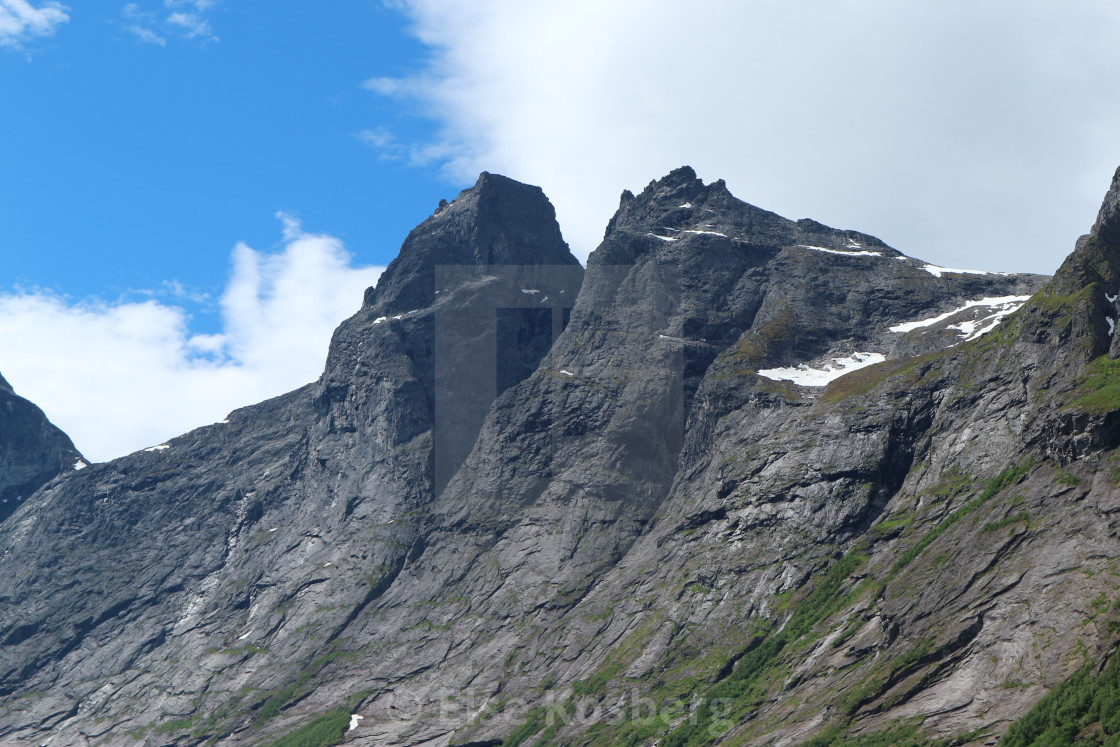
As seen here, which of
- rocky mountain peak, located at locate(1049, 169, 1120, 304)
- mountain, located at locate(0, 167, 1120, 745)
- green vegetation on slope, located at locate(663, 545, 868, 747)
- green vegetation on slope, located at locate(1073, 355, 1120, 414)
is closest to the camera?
mountain, located at locate(0, 167, 1120, 745)

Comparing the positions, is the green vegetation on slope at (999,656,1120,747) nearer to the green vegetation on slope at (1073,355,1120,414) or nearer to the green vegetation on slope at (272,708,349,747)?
the green vegetation on slope at (1073,355,1120,414)

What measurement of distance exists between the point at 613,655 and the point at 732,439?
3820cm

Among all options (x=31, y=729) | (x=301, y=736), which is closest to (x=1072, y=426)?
(x=301, y=736)

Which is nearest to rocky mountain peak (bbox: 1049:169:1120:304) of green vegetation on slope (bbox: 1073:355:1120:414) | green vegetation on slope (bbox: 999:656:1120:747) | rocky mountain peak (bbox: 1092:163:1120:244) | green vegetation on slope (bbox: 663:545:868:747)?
rocky mountain peak (bbox: 1092:163:1120:244)

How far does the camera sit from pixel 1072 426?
11275 centimetres

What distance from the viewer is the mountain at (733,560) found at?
104812 mm

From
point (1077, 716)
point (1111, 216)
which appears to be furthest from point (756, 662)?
point (1111, 216)

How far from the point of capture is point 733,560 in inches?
5827

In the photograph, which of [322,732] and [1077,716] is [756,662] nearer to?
[1077,716]

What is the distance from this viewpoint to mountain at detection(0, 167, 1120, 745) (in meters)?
105

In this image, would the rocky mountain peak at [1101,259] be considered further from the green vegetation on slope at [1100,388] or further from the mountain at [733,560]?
the green vegetation on slope at [1100,388]

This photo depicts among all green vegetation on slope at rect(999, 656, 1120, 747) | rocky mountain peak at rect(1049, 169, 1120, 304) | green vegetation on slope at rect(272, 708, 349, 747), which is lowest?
green vegetation on slope at rect(272, 708, 349, 747)

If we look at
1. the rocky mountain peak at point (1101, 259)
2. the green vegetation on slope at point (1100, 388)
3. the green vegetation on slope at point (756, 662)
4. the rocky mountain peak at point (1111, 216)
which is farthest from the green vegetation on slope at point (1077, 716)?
the rocky mountain peak at point (1111, 216)

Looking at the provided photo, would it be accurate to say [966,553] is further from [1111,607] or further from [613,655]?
[613,655]
